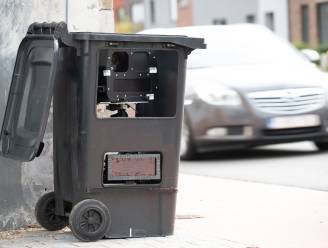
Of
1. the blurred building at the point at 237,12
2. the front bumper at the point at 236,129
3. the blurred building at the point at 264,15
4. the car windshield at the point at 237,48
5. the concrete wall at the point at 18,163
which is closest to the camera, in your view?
the concrete wall at the point at 18,163

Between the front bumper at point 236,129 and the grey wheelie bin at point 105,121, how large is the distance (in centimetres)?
504

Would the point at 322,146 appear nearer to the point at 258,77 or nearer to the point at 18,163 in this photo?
the point at 258,77

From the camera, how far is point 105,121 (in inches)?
259

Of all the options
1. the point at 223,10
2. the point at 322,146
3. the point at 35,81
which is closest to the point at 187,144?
the point at 322,146

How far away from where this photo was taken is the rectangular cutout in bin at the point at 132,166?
21.9 ft

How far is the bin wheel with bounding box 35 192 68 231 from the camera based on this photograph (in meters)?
7.14

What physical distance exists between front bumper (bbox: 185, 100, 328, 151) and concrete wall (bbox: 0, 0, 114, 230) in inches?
183

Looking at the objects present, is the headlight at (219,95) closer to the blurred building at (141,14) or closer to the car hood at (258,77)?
the car hood at (258,77)

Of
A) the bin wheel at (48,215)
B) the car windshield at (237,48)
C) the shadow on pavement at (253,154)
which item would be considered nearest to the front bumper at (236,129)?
the shadow on pavement at (253,154)

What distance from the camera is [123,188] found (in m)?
6.72

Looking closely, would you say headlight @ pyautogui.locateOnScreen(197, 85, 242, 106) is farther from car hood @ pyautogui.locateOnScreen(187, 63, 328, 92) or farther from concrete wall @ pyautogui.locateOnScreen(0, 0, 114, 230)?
concrete wall @ pyautogui.locateOnScreen(0, 0, 114, 230)

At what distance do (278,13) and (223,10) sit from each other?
181 inches

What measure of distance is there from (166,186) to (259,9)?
4137 cm

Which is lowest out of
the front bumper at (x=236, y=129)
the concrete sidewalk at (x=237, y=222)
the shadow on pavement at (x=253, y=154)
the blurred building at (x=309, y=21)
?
the concrete sidewalk at (x=237, y=222)
